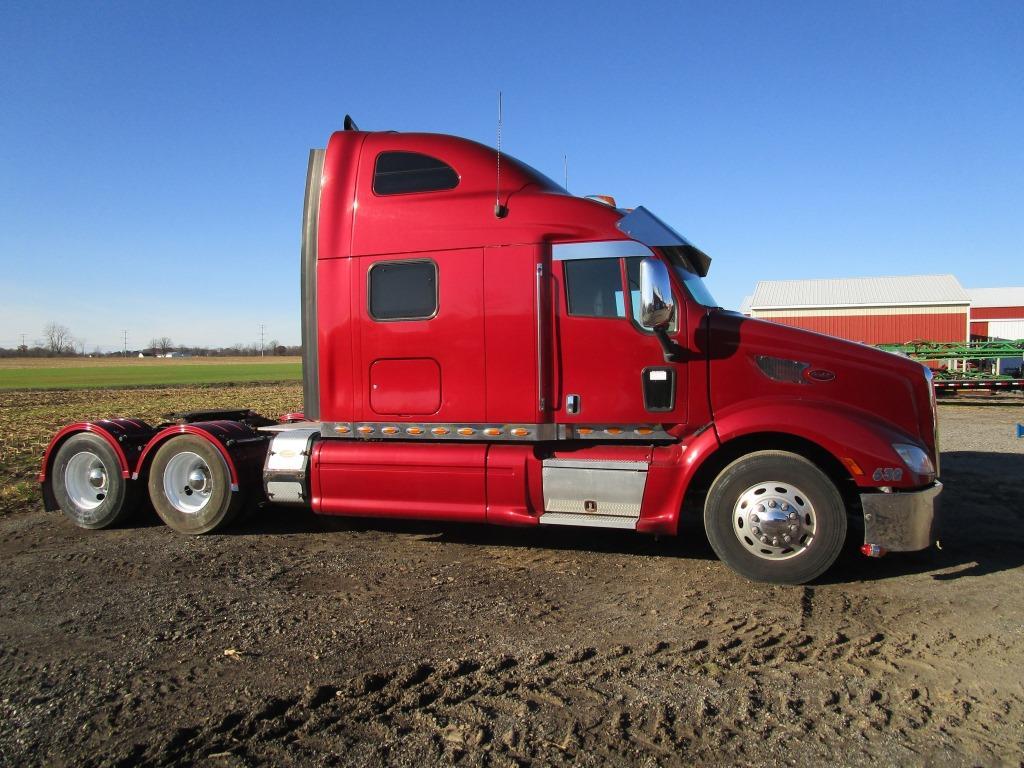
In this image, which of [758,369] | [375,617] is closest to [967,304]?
[758,369]

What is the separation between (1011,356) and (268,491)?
23.3 meters

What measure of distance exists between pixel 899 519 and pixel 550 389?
103 inches

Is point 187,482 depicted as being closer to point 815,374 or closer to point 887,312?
point 815,374

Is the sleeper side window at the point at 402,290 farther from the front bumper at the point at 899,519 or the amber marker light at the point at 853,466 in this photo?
the front bumper at the point at 899,519

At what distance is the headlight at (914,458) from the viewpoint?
16.0 ft

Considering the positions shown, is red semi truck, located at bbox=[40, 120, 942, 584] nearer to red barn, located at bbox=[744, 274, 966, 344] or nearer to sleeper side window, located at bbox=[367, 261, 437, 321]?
sleeper side window, located at bbox=[367, 261, 437, 321]

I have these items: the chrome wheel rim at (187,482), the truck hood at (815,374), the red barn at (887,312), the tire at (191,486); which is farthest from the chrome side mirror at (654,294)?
the red barn at (887,312)

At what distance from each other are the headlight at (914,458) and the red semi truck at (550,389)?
14 millimetres

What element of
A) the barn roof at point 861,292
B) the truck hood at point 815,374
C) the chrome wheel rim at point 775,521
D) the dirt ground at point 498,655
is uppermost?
the barn roof at point 861,292

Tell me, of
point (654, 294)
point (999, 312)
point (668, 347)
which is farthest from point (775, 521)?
point (999, 312)

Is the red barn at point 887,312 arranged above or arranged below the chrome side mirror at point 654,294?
above

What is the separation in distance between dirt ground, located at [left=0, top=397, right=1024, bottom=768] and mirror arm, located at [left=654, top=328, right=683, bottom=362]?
5.41 feet

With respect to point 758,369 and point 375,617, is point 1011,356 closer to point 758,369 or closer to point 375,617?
point 758,369

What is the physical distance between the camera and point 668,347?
533 centimetres
